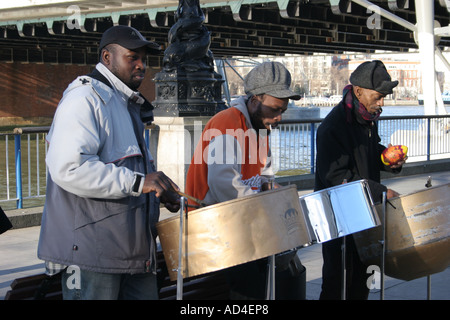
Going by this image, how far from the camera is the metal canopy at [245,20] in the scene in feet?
71.4

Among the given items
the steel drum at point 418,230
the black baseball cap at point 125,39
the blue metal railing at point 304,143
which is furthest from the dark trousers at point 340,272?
the blue metal railing at point 304,143

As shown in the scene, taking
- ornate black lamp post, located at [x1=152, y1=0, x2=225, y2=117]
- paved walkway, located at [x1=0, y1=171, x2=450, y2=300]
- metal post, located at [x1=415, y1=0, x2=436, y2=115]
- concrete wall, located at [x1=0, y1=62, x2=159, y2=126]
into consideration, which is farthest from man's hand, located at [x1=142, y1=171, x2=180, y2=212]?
concrete wall, located at [x1=0, y1=62, x2=159, y2=126]

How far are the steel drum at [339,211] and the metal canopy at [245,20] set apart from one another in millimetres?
15489

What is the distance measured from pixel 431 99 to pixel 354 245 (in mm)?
14124

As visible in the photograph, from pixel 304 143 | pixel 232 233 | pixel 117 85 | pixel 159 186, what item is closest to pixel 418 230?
pixel 232 233

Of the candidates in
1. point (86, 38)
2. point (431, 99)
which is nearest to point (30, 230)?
point (431, 99)

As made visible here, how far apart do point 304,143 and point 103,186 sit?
8.61m

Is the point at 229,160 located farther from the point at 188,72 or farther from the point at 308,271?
the point at 188,72

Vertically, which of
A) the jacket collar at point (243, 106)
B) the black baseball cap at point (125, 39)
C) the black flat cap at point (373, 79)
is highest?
the black baseball cap at point (125, 39)

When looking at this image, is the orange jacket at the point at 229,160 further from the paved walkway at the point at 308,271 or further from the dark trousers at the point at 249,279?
the paved walkway at the point at 308,271

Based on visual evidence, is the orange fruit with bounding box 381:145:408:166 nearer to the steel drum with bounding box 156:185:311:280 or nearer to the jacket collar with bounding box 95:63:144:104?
the steel drum with bounding box 156:185:311:280

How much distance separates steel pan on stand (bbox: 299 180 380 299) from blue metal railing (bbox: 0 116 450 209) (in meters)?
5.10

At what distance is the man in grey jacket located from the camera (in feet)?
8.24

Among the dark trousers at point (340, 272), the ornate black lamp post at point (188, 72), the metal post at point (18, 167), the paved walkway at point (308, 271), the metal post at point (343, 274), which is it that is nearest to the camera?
the metal post at point (343, 274)
